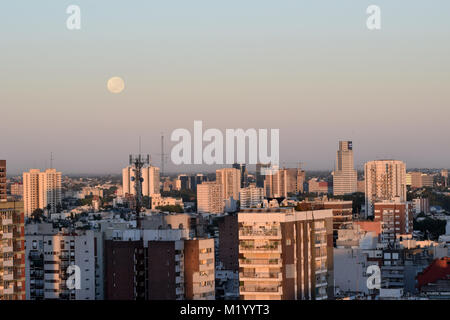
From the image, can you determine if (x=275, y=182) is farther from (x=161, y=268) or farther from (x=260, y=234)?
(x=260, y=234)

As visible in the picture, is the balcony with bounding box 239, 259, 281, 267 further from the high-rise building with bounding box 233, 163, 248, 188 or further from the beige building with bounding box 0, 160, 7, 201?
the high-rise building with bounding box 233, 163, 248, 188

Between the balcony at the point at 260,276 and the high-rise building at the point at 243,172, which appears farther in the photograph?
the high-rise building at the point at 243,172

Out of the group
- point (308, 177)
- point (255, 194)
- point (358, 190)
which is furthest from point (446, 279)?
point (358, 190)

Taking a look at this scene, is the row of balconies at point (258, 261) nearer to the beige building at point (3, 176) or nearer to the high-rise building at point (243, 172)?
the beige building at point (3, 176)

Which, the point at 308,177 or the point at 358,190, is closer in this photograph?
the point at 308,177

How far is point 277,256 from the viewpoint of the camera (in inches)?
374

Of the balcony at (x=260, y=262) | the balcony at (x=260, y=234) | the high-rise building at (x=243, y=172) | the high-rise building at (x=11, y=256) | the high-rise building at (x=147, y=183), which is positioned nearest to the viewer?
the high-rise building at (x=11, y=256)

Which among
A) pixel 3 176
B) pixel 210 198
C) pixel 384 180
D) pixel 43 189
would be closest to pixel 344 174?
pixel 384 180

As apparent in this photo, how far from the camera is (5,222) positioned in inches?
381

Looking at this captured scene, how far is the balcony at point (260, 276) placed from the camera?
9.40 meters

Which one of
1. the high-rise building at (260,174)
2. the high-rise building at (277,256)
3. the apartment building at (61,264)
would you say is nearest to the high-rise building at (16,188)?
the high-rise building at (260,174)

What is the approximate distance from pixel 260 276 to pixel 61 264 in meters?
4.19
